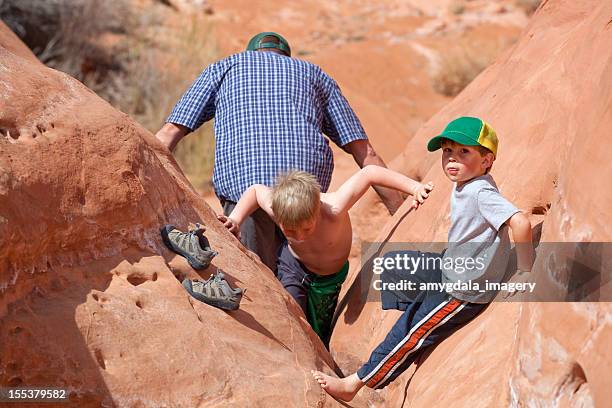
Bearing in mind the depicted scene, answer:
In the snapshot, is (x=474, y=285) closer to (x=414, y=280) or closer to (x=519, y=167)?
(x=414, y=280)

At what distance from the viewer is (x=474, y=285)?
10.8ft

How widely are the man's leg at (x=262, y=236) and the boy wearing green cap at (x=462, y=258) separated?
1.23m

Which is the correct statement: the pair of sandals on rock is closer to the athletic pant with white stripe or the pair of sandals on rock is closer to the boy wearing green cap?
the boy wearing green cap

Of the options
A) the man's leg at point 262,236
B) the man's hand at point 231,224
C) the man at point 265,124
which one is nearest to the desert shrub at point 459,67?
the man at point 265,124

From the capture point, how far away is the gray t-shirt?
127 inches

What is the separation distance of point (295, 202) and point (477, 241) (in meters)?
0.80

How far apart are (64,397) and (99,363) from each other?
143 millimetres

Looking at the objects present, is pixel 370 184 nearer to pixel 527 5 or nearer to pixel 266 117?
pixel 266 117

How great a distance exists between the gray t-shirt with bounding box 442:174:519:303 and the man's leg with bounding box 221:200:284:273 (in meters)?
1.43

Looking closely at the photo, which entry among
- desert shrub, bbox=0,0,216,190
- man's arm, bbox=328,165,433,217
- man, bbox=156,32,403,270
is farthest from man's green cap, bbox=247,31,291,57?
desert shrub, bbox=0,0,216,190

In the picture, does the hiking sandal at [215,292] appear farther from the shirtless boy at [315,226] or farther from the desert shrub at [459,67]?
Answer: the desert shrub at [459,67]

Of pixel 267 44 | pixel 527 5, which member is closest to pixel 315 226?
pixel 267 44

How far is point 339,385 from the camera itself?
3.29 meters

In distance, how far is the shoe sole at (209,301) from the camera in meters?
3.15
